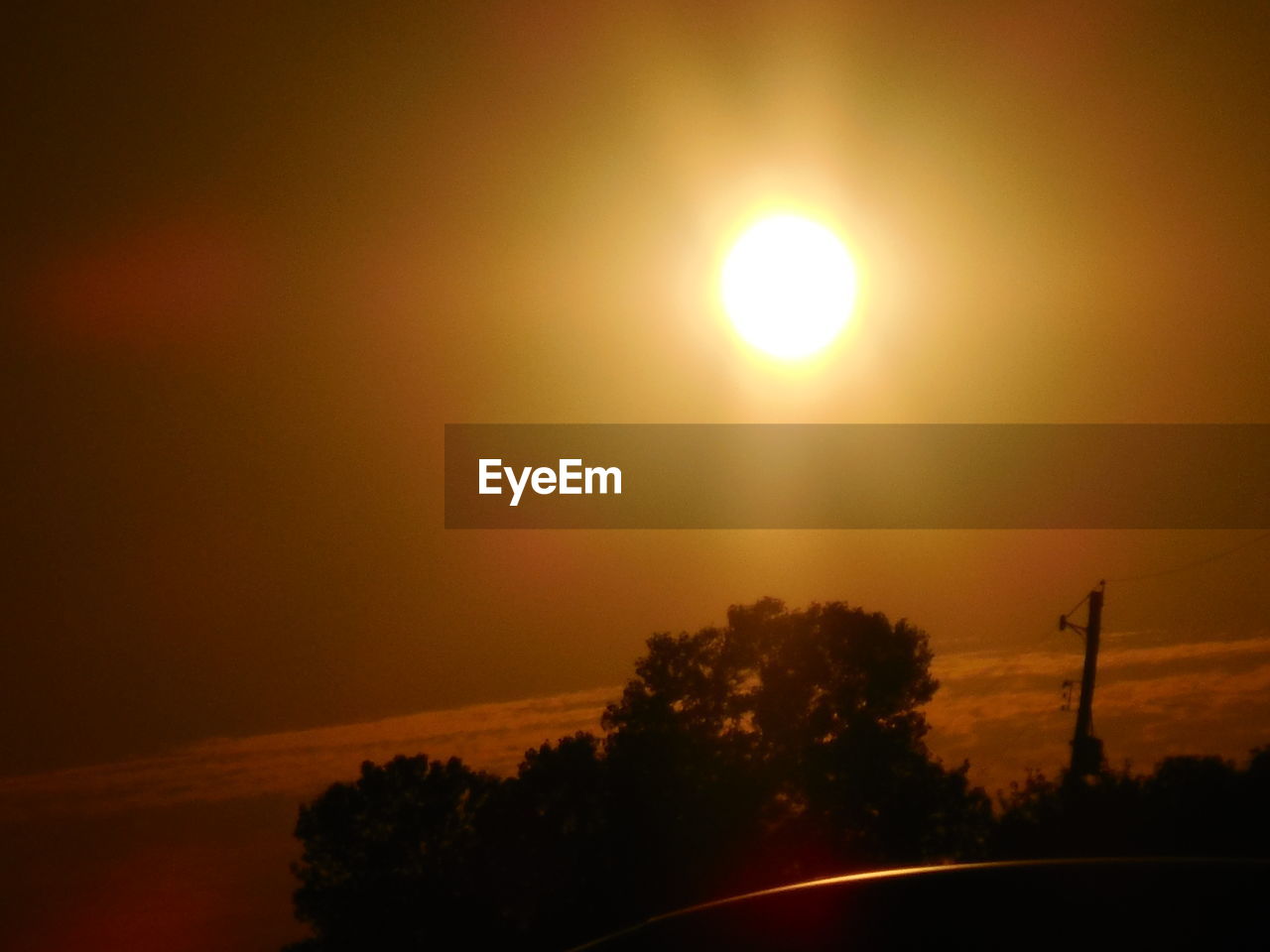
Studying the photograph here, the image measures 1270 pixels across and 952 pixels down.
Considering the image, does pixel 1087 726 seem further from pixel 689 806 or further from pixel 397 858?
pixel 397 858

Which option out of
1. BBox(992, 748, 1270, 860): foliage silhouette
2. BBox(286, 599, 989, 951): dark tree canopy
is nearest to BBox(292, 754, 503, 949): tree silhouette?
BBox(286, 599, 989, 951): dark tree canopy

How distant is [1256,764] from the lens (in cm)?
2178

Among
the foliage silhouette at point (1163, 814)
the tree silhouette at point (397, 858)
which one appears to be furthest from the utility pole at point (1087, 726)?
the tree silhouette at point (397, 858)

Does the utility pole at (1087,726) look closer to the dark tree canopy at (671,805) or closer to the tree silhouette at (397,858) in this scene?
the dark tree canopy at (671,805)

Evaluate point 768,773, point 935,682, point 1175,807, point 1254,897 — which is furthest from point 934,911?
point 935,682

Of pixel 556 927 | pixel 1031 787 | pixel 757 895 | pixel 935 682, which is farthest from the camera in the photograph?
pixel 935 682

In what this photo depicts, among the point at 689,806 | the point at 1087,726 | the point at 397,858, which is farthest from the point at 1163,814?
the point at 397,858

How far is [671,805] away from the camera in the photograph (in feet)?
79.9

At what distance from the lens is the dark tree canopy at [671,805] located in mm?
23594

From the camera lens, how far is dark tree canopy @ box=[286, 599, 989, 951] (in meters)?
23.6

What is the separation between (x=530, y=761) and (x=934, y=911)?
2261cm

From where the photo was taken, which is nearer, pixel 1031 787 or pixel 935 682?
pixel 1031 787

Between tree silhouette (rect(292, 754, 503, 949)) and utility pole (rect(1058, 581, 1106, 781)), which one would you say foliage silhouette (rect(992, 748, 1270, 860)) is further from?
tree silhouette (rect(292, 754, 503, 949))

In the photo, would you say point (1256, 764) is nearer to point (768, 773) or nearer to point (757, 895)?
point (768, 773)
